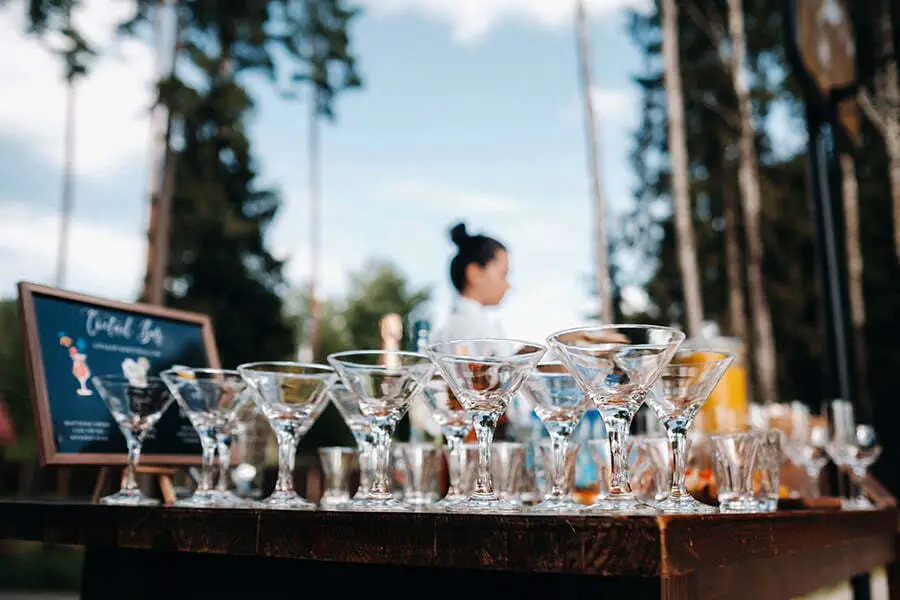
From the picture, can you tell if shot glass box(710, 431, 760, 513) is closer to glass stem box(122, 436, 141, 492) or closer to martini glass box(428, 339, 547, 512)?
martini glass box(428, 339, 547, 512)

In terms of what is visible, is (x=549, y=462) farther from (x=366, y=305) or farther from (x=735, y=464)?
(x=366, y=305)

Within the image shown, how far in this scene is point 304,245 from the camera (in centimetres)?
2033

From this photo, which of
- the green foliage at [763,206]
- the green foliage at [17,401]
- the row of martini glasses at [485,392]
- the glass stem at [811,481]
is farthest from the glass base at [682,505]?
the green foliage at [17,401]

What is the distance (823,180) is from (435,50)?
3160 centimetres

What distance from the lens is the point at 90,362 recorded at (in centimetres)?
174

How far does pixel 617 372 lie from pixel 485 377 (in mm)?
168

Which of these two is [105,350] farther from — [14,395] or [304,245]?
[14,395]

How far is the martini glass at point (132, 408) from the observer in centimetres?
154

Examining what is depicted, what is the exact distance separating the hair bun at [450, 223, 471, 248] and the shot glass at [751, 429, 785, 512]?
1.53 meters

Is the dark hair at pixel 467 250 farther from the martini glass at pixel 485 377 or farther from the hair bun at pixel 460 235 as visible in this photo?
the martini glass at pixel 485 377

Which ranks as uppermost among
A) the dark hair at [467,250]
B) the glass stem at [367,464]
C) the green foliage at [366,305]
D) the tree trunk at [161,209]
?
the green foliage at [366,305]

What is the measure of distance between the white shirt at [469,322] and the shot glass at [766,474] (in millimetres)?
1174

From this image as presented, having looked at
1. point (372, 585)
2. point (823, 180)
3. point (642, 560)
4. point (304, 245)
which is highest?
point (304, 245)

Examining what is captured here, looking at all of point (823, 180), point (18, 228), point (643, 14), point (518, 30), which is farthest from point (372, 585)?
point (18, 228)
